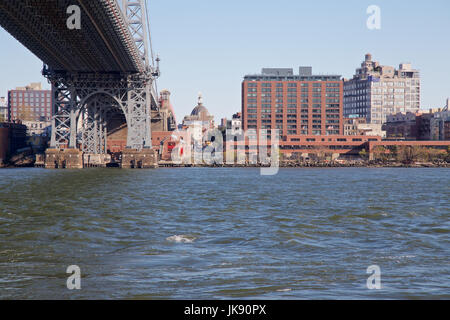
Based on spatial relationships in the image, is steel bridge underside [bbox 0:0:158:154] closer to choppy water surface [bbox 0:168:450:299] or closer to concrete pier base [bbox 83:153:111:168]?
concrete pier base [bbox 83:153:111:168]

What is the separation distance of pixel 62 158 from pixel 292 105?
298 feet

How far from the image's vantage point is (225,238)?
702 inches

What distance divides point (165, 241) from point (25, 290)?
256 inches

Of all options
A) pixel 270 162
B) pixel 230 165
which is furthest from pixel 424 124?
pixel 230 165

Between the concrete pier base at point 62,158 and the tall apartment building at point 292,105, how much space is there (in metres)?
78.4

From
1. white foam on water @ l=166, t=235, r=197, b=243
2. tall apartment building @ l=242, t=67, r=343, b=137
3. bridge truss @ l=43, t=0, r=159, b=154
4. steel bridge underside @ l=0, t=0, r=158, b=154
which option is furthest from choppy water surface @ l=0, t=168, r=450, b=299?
tall apartment building @ l=242, t=67, r=343, b=137

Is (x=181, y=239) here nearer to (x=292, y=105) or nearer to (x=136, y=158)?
(x=136, y=158)

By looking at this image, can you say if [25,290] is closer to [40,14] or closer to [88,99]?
[40,14]

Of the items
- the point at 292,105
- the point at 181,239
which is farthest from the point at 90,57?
the point at 292,105

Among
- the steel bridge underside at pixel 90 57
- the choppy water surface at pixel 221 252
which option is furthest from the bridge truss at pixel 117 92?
the choppy water surface at pixel 221 252

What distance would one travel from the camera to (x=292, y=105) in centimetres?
17112

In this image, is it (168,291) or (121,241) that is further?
Answer: (121,241)

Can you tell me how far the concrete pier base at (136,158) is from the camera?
9794 cm

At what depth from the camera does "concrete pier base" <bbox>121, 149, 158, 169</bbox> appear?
321 feet
